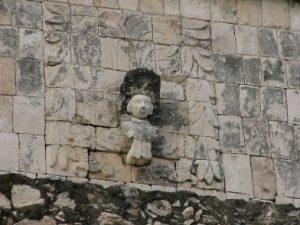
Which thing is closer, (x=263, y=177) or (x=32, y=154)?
(x=32, y=154)

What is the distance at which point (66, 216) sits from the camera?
17.9 meters

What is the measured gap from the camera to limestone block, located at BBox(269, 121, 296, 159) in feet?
62.4

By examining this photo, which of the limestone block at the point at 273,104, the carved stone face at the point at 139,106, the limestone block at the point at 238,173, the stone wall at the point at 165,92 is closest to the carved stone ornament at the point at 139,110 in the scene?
the carved stone face at the point at 139,106

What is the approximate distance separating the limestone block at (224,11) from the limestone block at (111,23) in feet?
3.32

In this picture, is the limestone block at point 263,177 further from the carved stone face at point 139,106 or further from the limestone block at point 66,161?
the limestone block at point 66,161

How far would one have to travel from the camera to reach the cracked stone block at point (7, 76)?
1834 cm

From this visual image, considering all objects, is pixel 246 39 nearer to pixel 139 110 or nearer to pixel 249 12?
pixel 249 12

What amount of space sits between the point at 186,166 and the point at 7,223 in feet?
6.34

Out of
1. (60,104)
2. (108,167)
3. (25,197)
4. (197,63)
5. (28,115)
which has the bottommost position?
(25,197)

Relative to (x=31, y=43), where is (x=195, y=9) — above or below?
above

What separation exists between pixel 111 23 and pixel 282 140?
203cm

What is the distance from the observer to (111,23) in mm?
19094

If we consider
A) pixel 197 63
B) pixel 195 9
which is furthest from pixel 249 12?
pixel 197 63

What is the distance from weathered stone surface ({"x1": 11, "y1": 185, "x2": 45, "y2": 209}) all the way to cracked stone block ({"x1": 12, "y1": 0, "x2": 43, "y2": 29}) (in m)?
1.75
